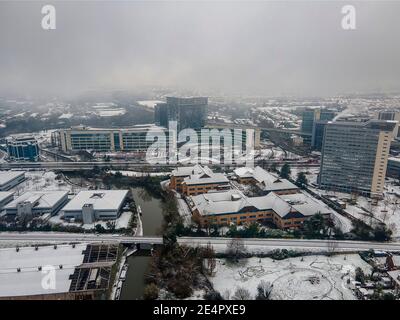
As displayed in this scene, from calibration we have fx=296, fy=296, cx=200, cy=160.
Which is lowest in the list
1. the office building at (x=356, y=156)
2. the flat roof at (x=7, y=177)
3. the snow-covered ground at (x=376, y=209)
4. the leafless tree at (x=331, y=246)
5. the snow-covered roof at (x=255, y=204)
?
the snow-covered ground at (x=376, y=209)

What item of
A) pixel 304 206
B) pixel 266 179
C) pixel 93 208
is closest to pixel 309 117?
pixel 266 179

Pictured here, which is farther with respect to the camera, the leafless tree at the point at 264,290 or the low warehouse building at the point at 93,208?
the low warehouse building at the point at 93,208

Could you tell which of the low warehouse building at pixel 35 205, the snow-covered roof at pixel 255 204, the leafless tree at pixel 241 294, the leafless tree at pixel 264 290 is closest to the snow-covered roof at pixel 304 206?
the snow-covered roof at pixel 255 204

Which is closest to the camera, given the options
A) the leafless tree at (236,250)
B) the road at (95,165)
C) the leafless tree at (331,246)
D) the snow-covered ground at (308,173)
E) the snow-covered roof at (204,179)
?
the leafless tree at (236,250)

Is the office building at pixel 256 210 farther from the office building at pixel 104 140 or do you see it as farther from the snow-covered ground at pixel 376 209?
the office building at pixel 104 140

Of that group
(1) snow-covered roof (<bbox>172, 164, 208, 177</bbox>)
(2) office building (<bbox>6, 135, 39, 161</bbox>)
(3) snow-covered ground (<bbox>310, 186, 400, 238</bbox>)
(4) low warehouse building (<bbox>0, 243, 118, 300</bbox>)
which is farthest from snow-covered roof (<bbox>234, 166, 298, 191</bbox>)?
(2) office building (<bbox>6, 135, 39, 161</bbox>)

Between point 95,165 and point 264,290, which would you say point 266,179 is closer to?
point 264,290
